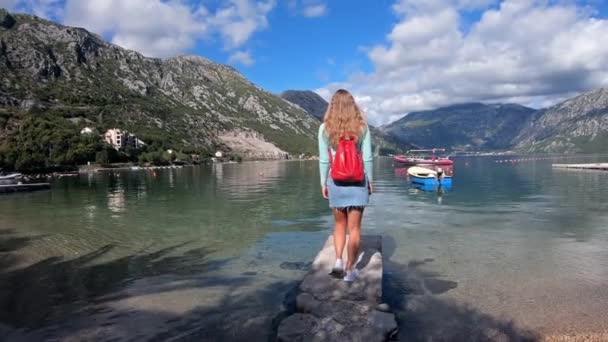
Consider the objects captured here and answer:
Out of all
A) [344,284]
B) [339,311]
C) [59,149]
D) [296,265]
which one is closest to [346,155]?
[344,284]

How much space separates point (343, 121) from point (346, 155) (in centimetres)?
61

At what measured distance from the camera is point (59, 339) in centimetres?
686

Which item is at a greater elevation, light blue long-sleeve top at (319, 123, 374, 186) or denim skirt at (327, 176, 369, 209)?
light blue long-sleeve top at (319, 123, 374, 186)

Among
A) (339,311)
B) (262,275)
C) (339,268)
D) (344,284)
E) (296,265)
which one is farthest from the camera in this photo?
(296,265)

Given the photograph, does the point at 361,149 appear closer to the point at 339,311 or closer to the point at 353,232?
the point at 353,232

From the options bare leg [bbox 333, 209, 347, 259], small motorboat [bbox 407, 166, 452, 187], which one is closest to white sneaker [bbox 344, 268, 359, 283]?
bare leg [bbox 333, 209, 347, 259]

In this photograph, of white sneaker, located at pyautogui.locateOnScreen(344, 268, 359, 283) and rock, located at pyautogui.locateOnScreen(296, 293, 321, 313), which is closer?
rock, located at pyautogui.locateOnScreen(296, 293, 321, 313)

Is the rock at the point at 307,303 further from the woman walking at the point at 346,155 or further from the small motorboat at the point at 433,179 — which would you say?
the small motorboat at the point at 433,179

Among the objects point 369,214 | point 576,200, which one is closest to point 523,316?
point 369,214

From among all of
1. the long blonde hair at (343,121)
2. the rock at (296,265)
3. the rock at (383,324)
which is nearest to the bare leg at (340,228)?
the long blonde hair at (343,121)

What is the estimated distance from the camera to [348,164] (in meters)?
6.82

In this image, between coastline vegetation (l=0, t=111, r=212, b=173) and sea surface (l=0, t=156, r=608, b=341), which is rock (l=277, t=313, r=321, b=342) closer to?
sea surface (l=0, t=156, r=608, b=341)

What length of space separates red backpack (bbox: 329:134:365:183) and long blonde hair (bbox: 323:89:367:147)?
166 millimetres

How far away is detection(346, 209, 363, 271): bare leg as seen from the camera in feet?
23.6
